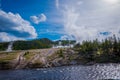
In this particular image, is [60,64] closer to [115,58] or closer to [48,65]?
[48,65]

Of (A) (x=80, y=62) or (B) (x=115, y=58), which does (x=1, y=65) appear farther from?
(B) (x=115, y=58)

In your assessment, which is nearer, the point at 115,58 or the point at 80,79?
the point at 80,79

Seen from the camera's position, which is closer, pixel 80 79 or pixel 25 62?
pixel 80 79

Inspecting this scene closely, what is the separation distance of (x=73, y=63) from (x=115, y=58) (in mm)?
41213

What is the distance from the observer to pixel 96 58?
19750 cm

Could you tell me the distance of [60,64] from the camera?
624ft

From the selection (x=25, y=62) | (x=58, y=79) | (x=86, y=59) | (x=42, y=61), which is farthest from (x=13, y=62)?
(x=58, y=79)

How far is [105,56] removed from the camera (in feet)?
654

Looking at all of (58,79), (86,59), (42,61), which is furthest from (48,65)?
(58,79)

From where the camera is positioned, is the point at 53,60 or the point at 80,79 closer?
the point at 80,79

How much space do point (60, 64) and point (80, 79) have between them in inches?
4024

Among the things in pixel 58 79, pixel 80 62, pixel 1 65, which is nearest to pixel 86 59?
pixel 80 62

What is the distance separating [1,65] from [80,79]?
12136 cm

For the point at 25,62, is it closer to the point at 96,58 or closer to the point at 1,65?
the point at 1,65
